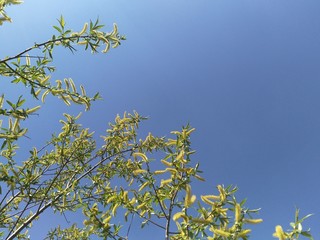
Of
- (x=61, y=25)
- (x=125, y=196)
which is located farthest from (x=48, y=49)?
(x=125, y=196)

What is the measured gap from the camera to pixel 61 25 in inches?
193

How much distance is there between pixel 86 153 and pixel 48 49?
3.70 m

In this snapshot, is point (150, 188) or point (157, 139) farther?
point (157, 139)

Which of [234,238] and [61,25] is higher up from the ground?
[61,25]

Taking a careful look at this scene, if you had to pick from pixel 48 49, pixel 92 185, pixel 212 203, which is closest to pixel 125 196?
pixel 212 203

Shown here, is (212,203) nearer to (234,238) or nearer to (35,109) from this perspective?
(234,238)

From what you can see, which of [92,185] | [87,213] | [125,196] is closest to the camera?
[87,213]

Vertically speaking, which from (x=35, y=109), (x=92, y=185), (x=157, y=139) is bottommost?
(x=35, y=109)

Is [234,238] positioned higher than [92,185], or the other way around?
[92,185]

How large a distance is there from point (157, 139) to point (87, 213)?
185 inches

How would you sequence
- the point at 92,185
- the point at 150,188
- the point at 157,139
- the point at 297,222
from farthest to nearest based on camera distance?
the point at 157,139 < the point at 92,185 < the point at 150,188 < the point at 297,222

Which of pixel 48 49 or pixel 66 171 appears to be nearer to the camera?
pixel 48 49

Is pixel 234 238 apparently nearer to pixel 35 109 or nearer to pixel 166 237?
pixel 166 237

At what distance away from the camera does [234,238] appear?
2.79 m
